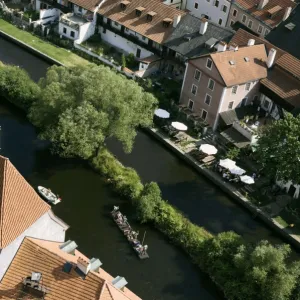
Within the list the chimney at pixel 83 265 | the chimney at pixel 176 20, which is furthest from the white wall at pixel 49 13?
the chimney at pixel 83 265

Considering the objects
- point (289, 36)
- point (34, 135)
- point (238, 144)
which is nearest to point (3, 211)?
point (34, 135)

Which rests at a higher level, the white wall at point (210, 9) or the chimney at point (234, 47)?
the chimney at point (234, 47)

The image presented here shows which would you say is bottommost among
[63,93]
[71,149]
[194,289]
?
[194,289]

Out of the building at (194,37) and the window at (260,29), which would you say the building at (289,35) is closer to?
the building at (194,37)

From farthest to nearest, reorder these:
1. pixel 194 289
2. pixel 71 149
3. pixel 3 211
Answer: pixel 71 149, pixel 194 289, pixel 3 211

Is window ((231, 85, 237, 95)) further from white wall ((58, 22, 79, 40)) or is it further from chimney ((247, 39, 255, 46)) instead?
white wall ((58, 22, 79, 40))

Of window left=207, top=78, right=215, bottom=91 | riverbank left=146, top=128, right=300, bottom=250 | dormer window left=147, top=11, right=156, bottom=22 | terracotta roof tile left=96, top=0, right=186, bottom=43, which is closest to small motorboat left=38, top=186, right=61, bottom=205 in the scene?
riverbank left=146, top=128, right=300, bottom=250

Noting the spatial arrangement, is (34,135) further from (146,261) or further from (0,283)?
(0,283)
